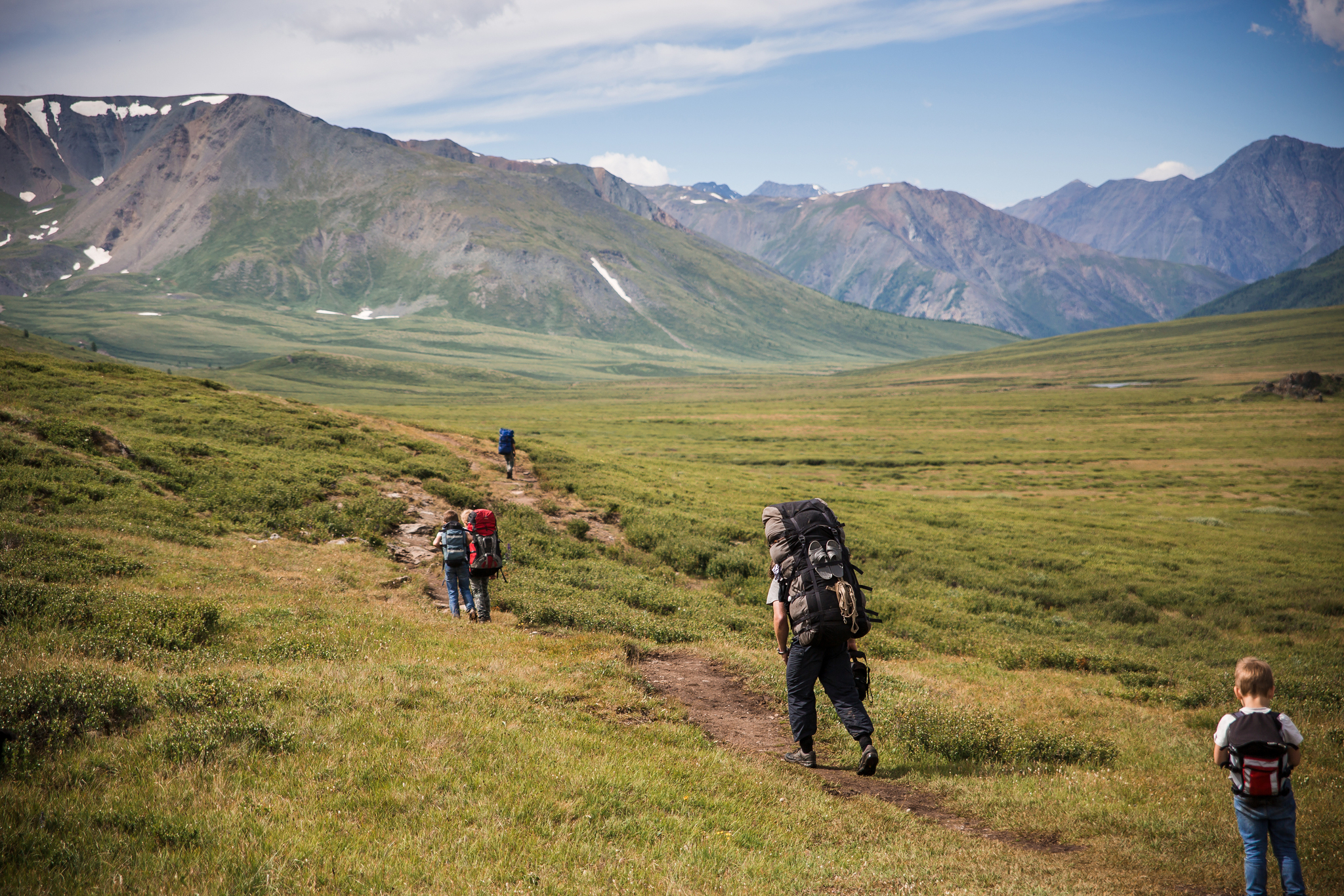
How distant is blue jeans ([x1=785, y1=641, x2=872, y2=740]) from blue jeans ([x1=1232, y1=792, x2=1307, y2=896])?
183 inches

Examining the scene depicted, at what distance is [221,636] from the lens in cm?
1321

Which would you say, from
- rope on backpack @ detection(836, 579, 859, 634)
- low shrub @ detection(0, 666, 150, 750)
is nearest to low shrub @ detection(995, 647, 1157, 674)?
rope on backpack @ detection(836, 579, 859, 634)

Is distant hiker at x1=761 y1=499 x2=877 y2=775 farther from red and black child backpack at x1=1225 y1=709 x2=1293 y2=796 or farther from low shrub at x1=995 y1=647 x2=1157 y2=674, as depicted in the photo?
low shrub at x1=995 y1=647 x2=1157 y2=674

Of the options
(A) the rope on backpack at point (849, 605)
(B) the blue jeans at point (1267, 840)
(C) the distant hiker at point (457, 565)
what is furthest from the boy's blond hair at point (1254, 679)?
(C) the distant hiker at point (457, 565)

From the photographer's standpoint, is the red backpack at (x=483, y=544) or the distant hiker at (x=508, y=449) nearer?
the red backpack at (x=483, y=544)

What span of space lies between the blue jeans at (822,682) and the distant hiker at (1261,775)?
458cm

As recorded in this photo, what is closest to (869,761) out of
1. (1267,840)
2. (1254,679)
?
(1267,840)

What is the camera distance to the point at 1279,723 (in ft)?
27.1

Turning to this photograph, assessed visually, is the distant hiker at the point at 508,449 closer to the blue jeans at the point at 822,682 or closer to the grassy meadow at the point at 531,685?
the grassy meadow at the point at 531,685

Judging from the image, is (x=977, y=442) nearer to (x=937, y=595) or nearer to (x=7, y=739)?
(x=937, y=595)

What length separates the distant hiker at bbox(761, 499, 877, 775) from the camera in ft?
36.6

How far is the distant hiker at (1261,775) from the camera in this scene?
8.06 meters

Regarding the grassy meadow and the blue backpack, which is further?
the blue backpack

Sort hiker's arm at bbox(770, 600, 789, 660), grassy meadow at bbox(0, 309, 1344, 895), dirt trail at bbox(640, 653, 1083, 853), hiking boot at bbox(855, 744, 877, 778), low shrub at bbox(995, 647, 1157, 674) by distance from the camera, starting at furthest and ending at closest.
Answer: low shrub at bbox(995, 647, 1157, 674), hiker's arm at bbox(770, 600, 789, 660), hiking boot at bbox(855, 744, 877, 778), dirt trail at bbox(640, 653, 1083, 853), grassy meadow at bbox(0, 309, 1344, 895)
